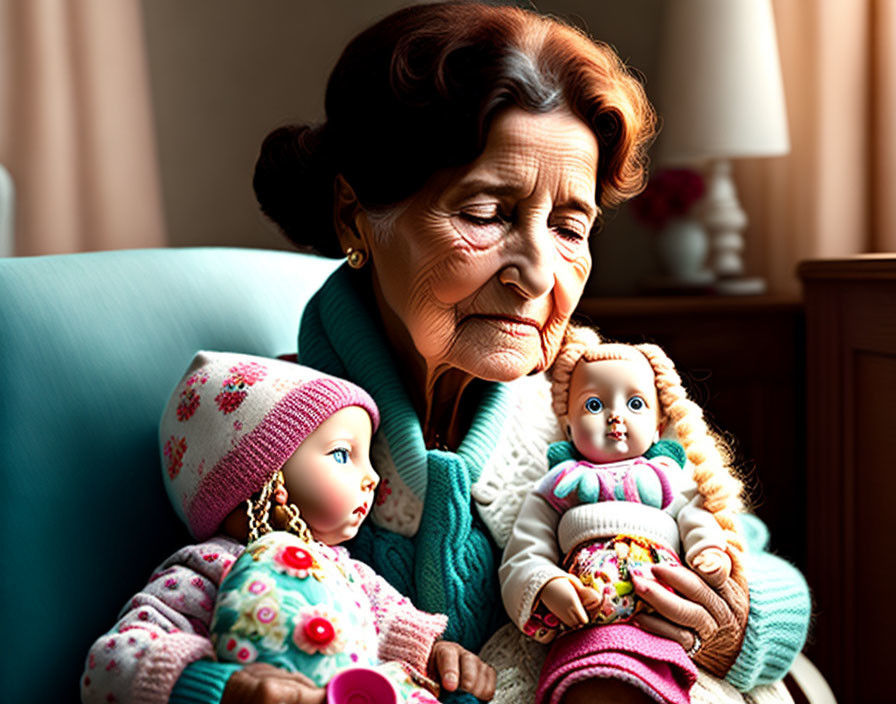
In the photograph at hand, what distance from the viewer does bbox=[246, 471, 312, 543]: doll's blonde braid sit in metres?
0.85

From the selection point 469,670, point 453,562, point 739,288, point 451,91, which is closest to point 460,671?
point 469,670

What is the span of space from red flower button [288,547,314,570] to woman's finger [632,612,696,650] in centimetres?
32

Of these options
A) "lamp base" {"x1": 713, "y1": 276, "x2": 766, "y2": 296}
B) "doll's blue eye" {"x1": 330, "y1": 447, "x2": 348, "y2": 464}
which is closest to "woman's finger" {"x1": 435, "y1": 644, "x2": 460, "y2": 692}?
"doll's blue eye" {"x1": 330, "y1": 447, "x2": 348, "y2": 464}

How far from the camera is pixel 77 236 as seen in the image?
2549mm

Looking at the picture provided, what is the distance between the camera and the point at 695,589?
2.90 ft

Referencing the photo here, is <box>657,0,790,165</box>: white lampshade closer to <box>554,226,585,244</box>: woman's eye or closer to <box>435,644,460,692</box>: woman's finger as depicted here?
<box>554,226,585,244</box>: woman's eye

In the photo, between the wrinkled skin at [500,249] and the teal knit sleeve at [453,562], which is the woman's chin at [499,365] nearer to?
the wrinkled skin at [500,249]

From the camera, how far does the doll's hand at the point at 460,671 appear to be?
86cm

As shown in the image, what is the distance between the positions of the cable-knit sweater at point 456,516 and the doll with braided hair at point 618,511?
→ 5cm

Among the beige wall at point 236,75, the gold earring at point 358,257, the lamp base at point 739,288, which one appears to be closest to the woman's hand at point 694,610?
the gold earring at point 358,257

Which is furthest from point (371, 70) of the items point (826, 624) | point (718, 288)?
point (718, 288)

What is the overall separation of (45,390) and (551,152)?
578 mm

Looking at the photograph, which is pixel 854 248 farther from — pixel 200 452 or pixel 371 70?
pixel 200 452

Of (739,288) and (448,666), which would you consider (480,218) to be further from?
(739,288)
